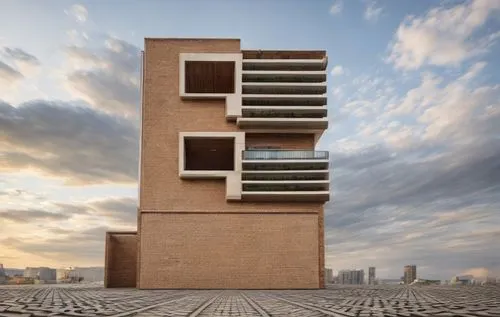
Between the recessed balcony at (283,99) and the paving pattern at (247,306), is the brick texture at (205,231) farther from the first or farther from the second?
the paving pattern at (247,306)

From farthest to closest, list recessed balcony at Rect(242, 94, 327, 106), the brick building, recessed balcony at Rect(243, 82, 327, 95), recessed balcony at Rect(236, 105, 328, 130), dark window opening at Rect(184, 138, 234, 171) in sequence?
dark window opening at Rect(184, 138, 234, 171), recessed balcony at Rect(243, 82, 327, 95), recessed balcony at Rect(242, 94, 327, 106), recessed balcony at Rect(236, 105, 328, 130), the brick building

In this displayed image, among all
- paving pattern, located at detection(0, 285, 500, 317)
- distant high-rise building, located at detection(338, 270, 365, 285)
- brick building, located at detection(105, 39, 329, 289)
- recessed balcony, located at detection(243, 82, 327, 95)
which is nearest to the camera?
paving pattern, located at detection(0, 285, 500, 317)

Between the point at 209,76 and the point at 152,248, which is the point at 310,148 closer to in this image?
the point at 209,76

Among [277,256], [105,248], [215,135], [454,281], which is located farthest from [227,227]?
[454,281]

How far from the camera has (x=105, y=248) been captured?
44781 mm

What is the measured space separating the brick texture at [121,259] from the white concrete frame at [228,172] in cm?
962

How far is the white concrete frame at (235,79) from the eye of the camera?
138 feet

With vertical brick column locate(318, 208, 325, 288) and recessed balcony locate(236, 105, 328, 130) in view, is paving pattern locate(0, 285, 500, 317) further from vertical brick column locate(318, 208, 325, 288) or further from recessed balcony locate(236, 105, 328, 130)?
recessed balcony locate(236, 105, 328, 130)

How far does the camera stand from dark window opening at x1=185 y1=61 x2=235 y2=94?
44031mm

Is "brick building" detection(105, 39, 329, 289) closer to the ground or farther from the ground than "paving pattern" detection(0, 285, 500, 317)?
farther from the ground

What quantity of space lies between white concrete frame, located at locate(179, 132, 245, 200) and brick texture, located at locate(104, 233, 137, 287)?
9616 millimetres

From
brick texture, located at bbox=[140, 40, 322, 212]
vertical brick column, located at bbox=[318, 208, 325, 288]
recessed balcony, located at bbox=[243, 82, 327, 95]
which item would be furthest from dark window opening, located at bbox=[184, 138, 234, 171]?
vertical brick column, located at bbox=[318, 208, 325, 288]

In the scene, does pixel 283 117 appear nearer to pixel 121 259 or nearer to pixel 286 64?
pixel 286 64

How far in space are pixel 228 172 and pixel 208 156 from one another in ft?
29.9
